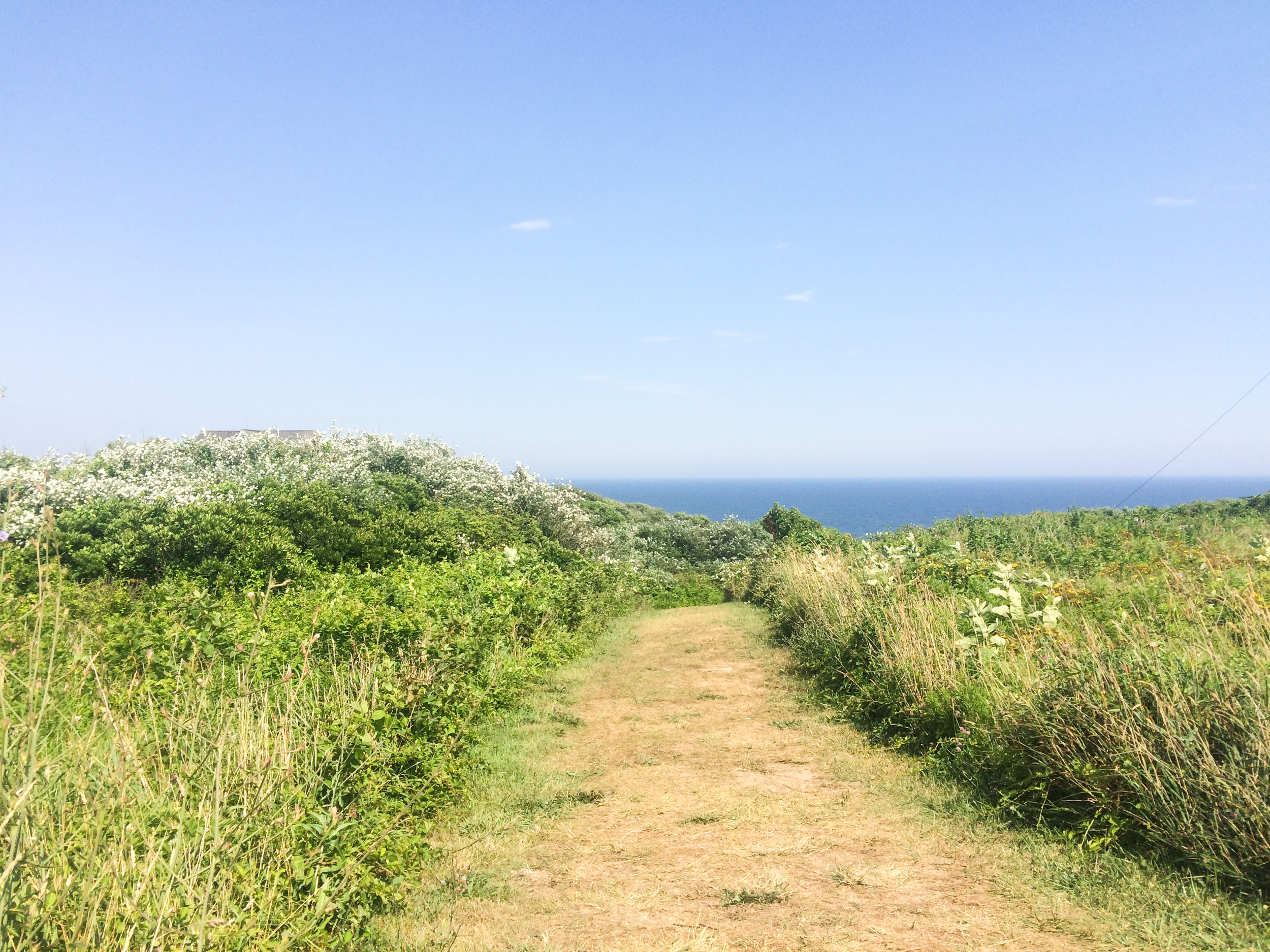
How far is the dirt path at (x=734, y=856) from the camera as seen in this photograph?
336 centimetres

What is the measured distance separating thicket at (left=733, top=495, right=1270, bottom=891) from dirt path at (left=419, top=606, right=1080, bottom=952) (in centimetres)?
57

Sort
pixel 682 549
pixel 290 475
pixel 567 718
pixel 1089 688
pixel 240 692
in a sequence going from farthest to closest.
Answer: pixel 682 549 → pixel 290 475 → pixel 567 718 → pixel 1089 688 → pixel 240 692

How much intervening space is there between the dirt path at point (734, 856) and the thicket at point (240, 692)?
697mm

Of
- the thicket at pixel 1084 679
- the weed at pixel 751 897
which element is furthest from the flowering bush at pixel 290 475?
the weed at pixel 751 897

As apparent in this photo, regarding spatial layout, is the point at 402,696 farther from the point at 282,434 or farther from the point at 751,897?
the point at 282,434

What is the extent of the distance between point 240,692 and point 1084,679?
4.89 meters

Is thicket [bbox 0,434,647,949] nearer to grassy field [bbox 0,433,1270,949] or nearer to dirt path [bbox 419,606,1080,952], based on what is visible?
Answer: grassy field [bbox 0,433,1270,949]

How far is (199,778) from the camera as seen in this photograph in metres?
3.48

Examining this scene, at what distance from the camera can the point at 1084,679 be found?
14.9 ft

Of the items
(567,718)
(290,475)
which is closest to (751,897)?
(567,718)

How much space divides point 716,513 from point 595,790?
447 feet

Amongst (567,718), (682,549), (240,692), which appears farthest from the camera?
(682,549)

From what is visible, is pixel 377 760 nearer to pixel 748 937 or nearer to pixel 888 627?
pixel 748 937

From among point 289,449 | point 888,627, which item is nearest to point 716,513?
point 289,449
